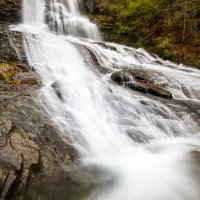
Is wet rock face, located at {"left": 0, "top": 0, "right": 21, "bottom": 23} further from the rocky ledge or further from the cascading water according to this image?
the rocky ledge

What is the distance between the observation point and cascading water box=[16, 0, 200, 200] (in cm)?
491

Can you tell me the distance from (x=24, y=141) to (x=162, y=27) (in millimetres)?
13629

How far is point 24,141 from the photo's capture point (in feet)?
16.8

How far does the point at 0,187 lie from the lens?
3957mm

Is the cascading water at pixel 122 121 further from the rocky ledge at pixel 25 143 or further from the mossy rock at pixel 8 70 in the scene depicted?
the mossy rock at pixel 8 70

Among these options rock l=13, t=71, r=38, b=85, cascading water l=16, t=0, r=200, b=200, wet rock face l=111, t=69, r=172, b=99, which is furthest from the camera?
wet rock face l=111, t=69, r=172, b=99

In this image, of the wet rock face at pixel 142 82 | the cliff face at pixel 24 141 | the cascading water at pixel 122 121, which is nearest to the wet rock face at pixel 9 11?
the cascading water at pixel 122 121

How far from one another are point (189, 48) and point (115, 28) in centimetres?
588

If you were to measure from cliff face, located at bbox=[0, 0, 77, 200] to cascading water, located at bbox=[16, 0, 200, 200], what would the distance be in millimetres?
366

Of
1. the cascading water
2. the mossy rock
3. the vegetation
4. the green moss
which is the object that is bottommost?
the cascading water

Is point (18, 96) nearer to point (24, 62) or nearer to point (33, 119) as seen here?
point (33, 119)

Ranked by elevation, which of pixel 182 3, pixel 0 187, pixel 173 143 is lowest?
pixel 173 143

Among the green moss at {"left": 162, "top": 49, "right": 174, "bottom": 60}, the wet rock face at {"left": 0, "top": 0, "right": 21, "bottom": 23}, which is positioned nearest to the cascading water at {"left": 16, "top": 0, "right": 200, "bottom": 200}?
the green moss at {"left": 162, "top": 49, "right": 174, "bottom": 60}

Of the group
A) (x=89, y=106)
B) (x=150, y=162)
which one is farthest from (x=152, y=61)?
(x=150, y=162)
